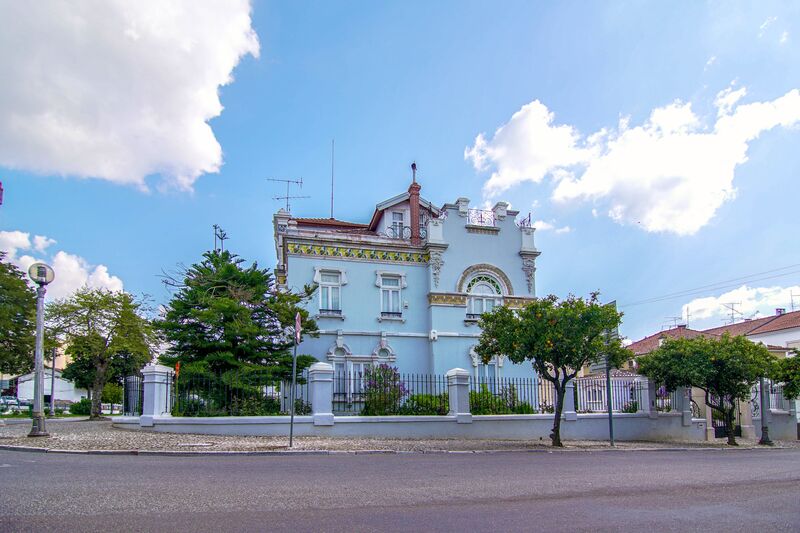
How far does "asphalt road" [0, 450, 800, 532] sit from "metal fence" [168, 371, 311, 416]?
6004 millimetres

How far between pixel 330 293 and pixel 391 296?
2.68 metres

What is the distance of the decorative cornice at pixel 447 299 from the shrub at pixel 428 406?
23.7ft

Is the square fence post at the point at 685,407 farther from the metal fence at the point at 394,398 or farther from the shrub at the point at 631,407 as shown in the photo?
the metal fence at the point at 394,398

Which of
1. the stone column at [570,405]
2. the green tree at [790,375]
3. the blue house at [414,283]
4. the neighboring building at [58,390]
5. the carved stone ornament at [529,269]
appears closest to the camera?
the stone column at [570,405]

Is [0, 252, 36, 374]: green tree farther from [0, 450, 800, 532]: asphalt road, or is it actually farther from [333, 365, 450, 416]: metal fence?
[0, 450, 800, 532]: asphalt road

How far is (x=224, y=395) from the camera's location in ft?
62.3

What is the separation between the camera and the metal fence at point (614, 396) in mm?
22688

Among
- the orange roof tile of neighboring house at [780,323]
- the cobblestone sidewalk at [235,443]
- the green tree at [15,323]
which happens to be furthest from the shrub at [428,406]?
the orange roof tile of neighboring house at [780,323]

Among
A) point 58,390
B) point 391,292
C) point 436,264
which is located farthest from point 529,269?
point 58,390

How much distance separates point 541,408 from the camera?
21656 millimetres

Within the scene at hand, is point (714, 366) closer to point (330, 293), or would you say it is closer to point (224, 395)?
point (330, 293)

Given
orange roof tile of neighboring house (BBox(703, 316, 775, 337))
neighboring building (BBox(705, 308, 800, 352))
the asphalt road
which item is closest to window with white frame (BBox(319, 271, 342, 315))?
the asphalt road

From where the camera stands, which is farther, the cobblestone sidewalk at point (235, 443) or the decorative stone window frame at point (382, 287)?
the decorative stone window frame at point (382, 287)

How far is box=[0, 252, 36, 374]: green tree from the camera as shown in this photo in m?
37.8
